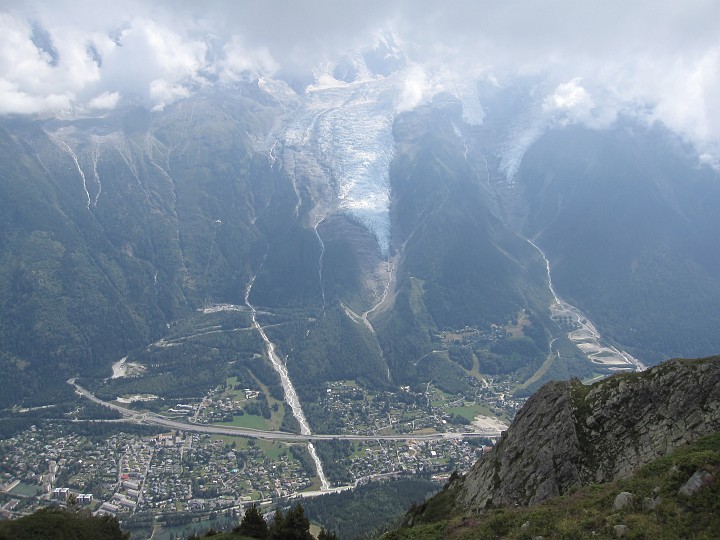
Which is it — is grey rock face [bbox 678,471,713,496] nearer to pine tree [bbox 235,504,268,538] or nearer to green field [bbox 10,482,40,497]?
pine tree [bbox 235,504,268,538]

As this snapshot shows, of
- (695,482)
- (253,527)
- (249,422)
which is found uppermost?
(695,482)

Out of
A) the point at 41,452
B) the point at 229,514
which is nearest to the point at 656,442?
the point at 229,514

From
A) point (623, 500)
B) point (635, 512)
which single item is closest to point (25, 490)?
point (623, 500)

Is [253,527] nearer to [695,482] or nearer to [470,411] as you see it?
[695,482]

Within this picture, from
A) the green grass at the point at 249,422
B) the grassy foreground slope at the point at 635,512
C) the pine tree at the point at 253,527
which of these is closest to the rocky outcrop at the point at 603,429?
the grassy foreground slope at the point at 635,512

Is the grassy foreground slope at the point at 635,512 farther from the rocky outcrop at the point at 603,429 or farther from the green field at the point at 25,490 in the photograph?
the green field at the point at 25,490

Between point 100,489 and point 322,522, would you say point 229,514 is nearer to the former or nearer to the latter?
point 322,522

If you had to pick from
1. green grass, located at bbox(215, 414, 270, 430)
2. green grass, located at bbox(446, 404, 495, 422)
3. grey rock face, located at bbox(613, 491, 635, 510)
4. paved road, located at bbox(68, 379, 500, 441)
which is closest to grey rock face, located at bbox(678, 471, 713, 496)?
grey rock face, located at bbox(613, 491, 635, 510)

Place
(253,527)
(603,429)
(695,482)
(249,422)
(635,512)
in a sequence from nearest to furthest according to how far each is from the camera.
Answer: (695,482) < (635,512) < (603,429) < (253,527) < (249,422)
